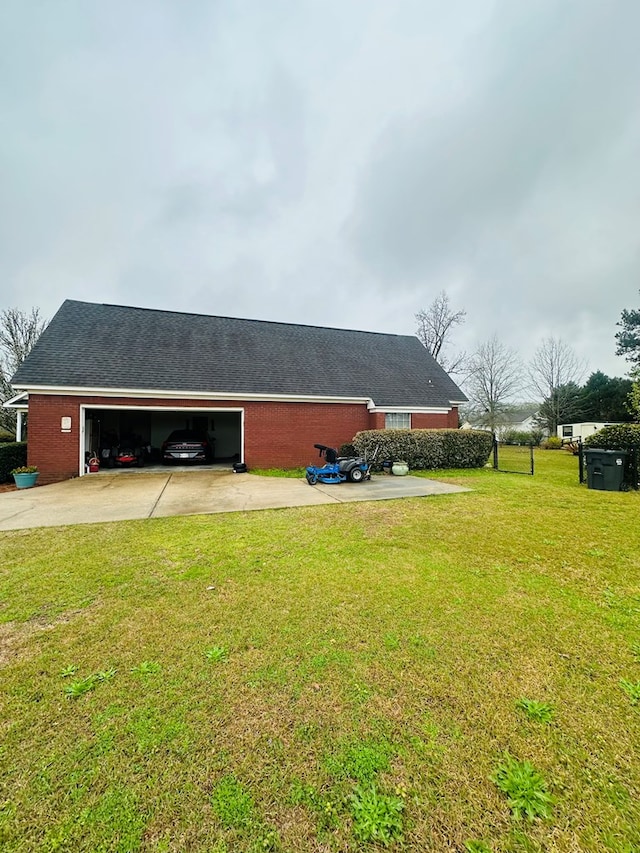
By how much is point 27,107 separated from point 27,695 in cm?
1706

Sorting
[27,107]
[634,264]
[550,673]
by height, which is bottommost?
[550,673]

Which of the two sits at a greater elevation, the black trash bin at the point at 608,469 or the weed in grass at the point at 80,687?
the black trash bin at the point at 608,469

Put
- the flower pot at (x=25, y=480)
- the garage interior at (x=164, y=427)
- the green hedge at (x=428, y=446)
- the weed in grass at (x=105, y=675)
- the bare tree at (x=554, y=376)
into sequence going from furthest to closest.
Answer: the bare tree at (x=554, y=376) → the garage interior at (x=164, y=427) → the green hedge at (x=428, y=446) → the flower pot at (x=25, y=480) → the weed in grass at (x=105, y=675)

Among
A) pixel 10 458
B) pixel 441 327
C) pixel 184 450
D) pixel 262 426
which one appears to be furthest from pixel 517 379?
pixel 10 458

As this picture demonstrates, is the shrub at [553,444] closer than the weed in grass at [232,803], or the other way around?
the weed in grass at [232,803]

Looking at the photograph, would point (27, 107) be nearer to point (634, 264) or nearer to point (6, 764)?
point (6, 764)

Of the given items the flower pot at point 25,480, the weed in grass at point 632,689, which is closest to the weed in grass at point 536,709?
the weed in grass at point 632,689

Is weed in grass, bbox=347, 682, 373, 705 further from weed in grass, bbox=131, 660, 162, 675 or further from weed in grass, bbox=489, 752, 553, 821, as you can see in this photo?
weed in grass, bbox=131, 660, 162, 675

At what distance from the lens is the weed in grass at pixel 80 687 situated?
7.26ft

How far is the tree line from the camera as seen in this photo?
29.3 metres

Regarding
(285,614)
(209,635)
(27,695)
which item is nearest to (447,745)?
(285,614)

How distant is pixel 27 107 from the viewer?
1124 centimetres

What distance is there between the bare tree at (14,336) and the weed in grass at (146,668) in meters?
25.5

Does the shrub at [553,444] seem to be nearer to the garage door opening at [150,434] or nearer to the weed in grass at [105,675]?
the garage door opening at [150,434]
